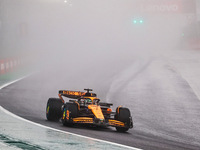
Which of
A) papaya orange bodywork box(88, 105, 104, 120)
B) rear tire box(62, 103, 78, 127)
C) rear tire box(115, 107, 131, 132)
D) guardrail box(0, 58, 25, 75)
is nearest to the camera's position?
papaya orange bodywork box(88, 105, 104, 120)

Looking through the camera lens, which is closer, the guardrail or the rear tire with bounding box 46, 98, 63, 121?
the rear tire with bounding box 46, 98, 63, 121

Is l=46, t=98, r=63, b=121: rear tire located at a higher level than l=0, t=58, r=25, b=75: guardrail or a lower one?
lower

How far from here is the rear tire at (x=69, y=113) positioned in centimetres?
1066

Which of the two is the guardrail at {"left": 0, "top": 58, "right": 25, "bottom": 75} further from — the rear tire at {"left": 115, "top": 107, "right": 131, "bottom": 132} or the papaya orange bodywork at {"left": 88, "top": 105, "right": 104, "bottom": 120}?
the rear tire at {"left": 115, "top": 107, "right": 131, "bottom": 132}

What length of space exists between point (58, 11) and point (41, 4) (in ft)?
30.0

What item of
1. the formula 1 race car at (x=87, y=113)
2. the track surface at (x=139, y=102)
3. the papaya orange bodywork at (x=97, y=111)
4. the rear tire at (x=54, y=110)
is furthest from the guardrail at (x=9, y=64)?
the papaya orange bodywork at (x=97, y=111)

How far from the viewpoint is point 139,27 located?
3533 inches

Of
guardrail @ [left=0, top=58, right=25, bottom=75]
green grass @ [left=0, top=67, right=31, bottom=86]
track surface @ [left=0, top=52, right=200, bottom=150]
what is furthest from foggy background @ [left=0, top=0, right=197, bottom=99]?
track surface @ [left=0, top=52, right=200, bottom=150]

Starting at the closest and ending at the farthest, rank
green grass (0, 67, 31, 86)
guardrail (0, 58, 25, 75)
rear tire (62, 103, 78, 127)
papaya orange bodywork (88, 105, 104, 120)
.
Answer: papaya orange bodywork (88, 105, 104, 120) → rear tire (62, 103, 78, 127) → green grass (0, 67, 31, 86) → guardrail (0, 58, 25, 75)

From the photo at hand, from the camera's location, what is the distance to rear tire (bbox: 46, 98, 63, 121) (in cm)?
1195

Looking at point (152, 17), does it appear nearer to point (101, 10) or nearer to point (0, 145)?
point (101, 10)

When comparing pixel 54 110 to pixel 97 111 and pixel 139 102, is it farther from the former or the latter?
pixel 139 102

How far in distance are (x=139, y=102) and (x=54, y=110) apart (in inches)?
275

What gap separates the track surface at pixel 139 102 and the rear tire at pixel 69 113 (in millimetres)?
274
